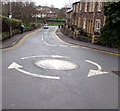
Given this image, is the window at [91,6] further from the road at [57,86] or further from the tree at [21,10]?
the tree at [21,10]

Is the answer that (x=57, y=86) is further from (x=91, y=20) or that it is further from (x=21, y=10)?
(x=21, y=10)

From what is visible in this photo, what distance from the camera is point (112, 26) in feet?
54.6

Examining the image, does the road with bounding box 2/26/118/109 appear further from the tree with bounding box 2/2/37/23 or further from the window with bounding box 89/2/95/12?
the tree with bounding box 2/2/37/23

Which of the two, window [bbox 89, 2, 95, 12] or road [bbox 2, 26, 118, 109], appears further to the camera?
window [bbox 89, 2, 95, 12]

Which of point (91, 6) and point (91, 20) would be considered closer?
point (91, 20)

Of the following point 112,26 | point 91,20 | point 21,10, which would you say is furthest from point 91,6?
point 21,10

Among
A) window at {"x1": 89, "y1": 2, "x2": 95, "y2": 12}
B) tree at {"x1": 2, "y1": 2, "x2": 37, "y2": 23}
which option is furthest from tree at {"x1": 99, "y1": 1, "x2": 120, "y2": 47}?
tree at {"x1": 2, "y1": 2, "x2": 37, "y2": 23}

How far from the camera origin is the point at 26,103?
476cm

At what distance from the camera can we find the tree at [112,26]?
51.8 feet

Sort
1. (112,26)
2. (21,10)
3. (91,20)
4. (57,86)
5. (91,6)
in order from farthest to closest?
(21,10), (91,6), (91,20), (112,26), (57,86)

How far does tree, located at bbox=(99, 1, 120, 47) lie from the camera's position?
51.8 ft

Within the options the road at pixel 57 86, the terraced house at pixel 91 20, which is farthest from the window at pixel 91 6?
the road at pixel 57 86

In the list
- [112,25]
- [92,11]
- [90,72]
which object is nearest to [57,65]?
[90,72]

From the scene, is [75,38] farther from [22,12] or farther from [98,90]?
[22,12]
